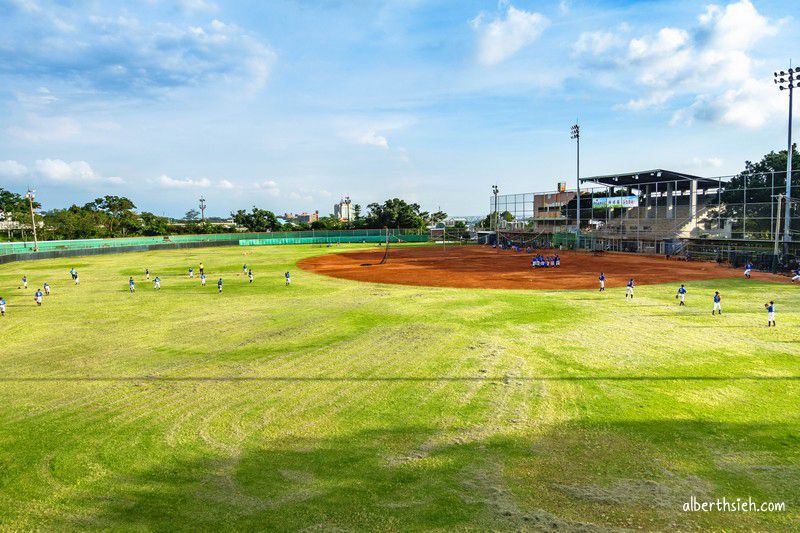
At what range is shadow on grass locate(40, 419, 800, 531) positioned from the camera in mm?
8133

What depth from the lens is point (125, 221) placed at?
101 m

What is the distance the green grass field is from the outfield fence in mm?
45209

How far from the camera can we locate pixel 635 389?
13836 mm

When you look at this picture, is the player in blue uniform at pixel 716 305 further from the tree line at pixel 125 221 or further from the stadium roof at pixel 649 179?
the tree line at pixel 125 221

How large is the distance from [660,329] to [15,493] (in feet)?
79.2

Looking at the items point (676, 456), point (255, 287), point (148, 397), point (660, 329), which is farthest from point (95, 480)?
point (255, 287)

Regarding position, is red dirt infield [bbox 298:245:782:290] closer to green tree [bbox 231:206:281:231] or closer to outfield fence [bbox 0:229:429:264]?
outfield fence [bbox 0:229:429:264]

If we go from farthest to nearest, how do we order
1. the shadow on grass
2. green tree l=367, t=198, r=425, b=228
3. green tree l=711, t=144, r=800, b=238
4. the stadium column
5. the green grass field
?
green tree l=367, t=198, r=425, b=228, the stadium column, green tree l=711, t=144, r=800, b=238, the green grass field, the shadow on grass

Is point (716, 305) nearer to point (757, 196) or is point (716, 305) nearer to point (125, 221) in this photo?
point (757, 196)

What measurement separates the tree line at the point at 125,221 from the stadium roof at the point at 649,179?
52.0 metres

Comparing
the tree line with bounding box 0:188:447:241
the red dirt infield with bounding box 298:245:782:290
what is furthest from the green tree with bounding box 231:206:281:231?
the red dirt infield with bounding box 298:245:782:290

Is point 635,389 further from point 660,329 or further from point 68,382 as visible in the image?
point 68,382

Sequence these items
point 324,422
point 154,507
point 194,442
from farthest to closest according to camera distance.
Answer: point 324,422
point 194,442
point 154,507

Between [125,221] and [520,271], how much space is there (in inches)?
3707
